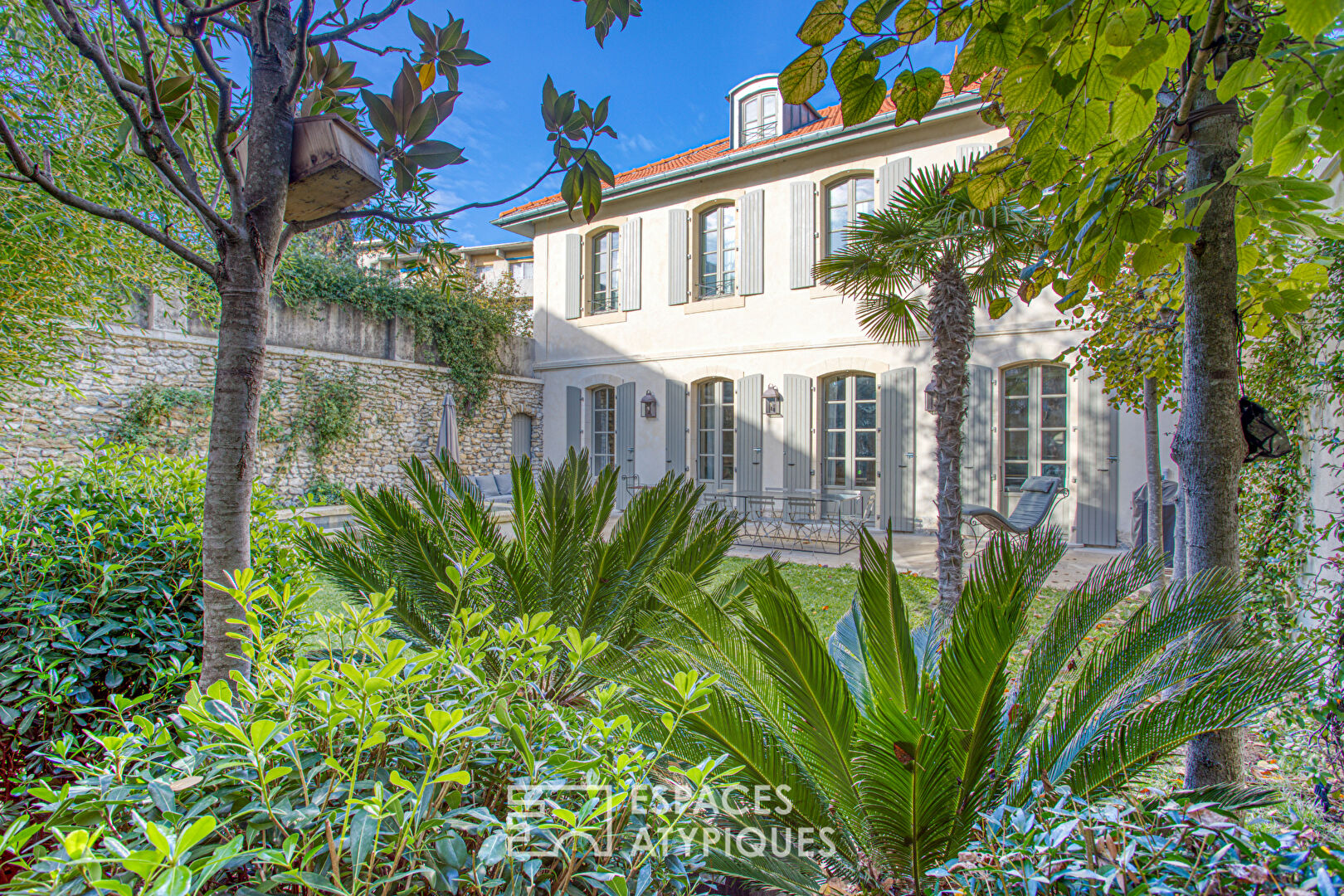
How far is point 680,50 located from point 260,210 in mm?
3944

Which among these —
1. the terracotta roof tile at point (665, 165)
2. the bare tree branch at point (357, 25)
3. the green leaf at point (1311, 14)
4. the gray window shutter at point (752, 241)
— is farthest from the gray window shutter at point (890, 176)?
the green leaf at point (1311, 14)

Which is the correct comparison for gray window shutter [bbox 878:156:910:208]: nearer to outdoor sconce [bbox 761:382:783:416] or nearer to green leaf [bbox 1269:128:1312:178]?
outdoor sconce [bbox 761:382:783:416]

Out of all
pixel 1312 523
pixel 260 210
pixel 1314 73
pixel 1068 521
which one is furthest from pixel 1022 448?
pixel 260 210

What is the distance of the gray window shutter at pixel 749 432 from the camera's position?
34.0 feet

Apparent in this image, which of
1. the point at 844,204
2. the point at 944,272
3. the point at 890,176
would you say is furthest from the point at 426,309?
the point at 944,272

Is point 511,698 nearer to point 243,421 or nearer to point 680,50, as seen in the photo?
point 243,421

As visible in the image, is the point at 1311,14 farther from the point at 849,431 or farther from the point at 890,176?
the point at 890,176

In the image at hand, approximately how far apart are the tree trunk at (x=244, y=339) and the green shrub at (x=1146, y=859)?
1564 mm

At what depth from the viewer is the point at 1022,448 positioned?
27.8 feet

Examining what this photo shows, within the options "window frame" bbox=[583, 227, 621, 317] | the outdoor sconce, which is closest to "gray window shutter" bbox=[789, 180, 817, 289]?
the outdoor sconce

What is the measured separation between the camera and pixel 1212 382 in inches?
60.8

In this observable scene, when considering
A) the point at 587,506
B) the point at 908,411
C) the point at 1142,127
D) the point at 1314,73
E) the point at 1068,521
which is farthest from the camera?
the point at 908,411

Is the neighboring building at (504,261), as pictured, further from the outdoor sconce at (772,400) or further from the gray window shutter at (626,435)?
the outdoor sconce at (772,400)

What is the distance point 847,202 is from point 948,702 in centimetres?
982
